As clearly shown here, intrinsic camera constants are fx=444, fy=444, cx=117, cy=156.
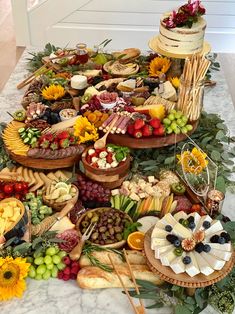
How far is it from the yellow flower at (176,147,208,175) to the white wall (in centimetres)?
282

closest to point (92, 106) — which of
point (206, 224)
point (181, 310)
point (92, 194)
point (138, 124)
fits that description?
point (138, 124)

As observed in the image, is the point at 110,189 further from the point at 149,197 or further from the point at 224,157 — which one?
the point at 224,157

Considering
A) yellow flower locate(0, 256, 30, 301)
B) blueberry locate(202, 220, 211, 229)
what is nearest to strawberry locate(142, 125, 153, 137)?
blueberry locate(202, 220, 211, 229)

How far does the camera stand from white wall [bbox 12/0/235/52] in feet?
15.1

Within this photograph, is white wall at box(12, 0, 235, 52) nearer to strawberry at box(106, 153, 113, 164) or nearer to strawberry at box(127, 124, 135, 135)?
strawberry at box(127, 124, 135, 135)

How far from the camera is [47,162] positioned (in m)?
2.25

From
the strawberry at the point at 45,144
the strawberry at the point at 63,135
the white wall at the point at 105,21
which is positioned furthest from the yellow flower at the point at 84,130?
the white wall at the point at 105,21

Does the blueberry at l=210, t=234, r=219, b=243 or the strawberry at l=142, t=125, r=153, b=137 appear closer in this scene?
the blueberry at l=210, t=234, r=219, b=243

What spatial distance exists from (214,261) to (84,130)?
104 centimetres

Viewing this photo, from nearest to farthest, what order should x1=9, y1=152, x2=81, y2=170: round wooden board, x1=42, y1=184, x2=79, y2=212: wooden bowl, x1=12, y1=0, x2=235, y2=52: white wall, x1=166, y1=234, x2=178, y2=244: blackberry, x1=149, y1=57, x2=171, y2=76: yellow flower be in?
x1=166, y1=234, x2=178, y2=244: blackberry
x1=42, y1=184, x2=79, y2=212: wooden bowl
x1=9, y1=152, x2=81, y2=170: round wooden board
x1=149, y1=57, x2=171, y2=76: yellow flower
x1=12, y1=0, x2=235, y2=52: white wall

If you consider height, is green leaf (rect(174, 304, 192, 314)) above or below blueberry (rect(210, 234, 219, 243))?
below

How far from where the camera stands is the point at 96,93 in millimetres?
2672

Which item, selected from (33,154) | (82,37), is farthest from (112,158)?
(82,37)

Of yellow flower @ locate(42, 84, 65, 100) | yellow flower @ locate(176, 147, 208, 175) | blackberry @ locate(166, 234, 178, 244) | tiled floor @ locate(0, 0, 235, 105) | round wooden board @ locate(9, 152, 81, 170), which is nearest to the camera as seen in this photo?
blackberry @ locate(166, 234, 178, 244)
